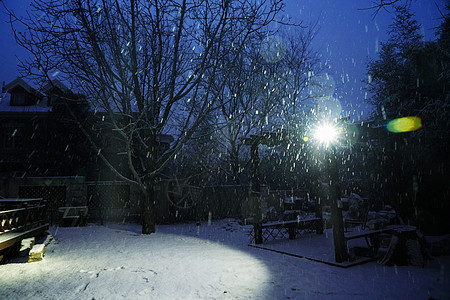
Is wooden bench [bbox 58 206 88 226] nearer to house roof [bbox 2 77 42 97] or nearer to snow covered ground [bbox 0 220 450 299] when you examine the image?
snow covered ground [bbox 0 220 450 299]

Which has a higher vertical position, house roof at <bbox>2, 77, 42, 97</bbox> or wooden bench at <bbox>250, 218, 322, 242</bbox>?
house roof at <bbox>2, 77, 42, 97</bbox>

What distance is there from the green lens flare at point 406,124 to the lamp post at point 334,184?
9.42 feet

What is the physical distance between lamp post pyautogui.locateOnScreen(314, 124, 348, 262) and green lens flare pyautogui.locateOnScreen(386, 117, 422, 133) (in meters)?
2.87

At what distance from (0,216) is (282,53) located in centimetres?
1793

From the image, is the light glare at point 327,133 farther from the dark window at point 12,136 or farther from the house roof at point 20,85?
A: the house roof at point 20,85

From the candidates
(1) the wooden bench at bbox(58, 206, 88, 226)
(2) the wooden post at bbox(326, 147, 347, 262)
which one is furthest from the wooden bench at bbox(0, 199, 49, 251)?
(2) the wooden post at bbox(326, 147, 347, 262)

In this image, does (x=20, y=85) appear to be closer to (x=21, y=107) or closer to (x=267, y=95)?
(x=21, y=107)

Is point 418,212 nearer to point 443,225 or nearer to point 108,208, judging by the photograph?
point 443,225

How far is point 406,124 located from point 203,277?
8.58m

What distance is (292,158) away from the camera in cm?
2295

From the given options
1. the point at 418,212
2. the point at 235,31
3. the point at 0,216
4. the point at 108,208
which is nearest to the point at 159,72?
the point at 235,31

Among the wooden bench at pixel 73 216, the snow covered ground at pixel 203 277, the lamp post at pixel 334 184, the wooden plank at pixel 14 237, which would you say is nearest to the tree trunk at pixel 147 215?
the snow covered ground at pixel 203 277

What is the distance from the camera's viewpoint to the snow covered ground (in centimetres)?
484

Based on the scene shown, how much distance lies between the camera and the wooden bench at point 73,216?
1378 centimetres
